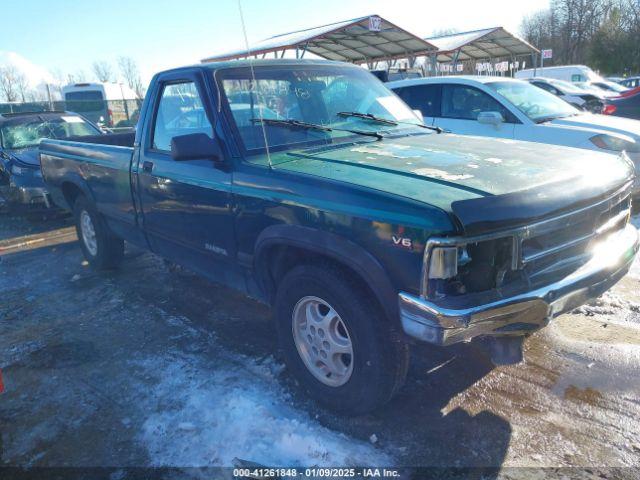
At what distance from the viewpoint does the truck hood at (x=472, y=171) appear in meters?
2.35

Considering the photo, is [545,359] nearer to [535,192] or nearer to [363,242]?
[535,192]

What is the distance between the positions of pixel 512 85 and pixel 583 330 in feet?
15.8

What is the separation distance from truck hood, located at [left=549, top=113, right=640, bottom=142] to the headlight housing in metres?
0.13

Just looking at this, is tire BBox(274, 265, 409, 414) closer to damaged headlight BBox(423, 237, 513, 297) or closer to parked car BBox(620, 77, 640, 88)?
damaged headlight BBox(423, 237, 513, 297)

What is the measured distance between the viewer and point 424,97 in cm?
782

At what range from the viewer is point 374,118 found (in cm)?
382

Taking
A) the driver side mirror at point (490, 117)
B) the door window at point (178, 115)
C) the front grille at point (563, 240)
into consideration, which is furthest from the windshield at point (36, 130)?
the front grille at point (563, 240)

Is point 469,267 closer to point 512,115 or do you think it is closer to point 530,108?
point 512,115

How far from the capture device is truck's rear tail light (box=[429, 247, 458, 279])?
2211 mm

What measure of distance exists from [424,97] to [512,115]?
1474mm

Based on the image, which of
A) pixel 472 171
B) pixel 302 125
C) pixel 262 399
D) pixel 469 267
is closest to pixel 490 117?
pixel 302 125

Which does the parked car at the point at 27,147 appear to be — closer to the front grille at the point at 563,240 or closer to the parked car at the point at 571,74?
the front grille at the point at 563,240

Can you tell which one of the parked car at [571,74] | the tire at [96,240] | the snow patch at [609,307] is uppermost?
the parked car at [571,74]

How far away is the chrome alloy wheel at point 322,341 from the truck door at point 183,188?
73 centimetres
